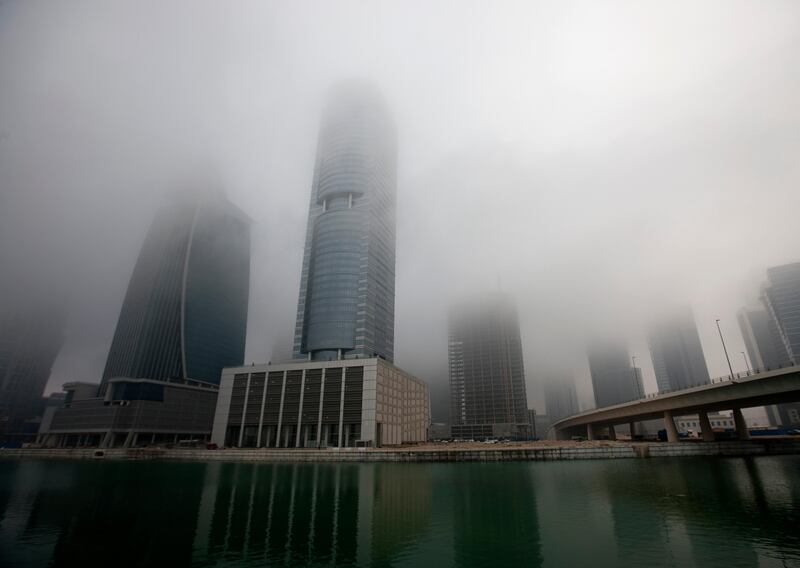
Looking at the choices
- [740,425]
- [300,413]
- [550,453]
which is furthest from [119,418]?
[740,425]

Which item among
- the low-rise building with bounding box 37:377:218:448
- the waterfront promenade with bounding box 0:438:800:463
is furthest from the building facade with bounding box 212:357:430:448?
the low-rise building with bounding box 37:377:218:448

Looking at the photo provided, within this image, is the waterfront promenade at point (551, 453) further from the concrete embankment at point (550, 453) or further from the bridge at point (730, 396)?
the bridge at point (730, 396)

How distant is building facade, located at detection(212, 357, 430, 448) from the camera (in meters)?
134

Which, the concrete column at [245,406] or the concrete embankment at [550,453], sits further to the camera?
the concrete column at [245,406]

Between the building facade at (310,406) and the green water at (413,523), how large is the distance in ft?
252

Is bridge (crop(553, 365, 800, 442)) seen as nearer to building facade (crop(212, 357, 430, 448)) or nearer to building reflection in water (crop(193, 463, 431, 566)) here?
building reflection in water (crop(193, 463, 431, 566))

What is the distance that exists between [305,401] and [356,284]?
231 ft

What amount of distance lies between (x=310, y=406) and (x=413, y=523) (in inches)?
4459

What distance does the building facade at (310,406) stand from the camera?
134375 millimetres

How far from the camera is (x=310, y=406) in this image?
139875 millimetres

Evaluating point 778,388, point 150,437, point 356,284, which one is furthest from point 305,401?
point 778,388

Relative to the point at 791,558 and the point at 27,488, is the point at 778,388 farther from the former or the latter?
the point at 27,488

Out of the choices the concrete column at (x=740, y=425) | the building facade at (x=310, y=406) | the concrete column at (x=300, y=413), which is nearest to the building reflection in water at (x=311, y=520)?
the building facade at (x=310, y=406)

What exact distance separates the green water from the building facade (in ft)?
252
